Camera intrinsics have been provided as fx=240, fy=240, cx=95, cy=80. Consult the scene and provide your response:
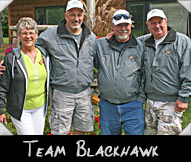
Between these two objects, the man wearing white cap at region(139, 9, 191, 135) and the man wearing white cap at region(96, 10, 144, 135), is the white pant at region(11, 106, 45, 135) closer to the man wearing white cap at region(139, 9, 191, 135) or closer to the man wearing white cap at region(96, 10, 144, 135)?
the man wearing white cap at region(96, 10, 144, 135)

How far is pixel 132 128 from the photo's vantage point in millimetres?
3178

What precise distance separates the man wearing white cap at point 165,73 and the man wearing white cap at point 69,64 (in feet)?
2.60

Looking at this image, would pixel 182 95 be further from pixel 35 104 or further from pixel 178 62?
pixel 35 104

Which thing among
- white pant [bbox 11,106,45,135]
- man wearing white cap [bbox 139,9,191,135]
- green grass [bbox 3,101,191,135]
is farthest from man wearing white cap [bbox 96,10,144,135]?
green grass [bbox 3,101,191,135]

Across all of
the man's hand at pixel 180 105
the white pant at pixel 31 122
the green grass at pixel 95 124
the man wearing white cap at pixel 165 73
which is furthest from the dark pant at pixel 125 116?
the green grass at pixel 95 124

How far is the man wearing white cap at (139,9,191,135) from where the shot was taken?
287 centimetres

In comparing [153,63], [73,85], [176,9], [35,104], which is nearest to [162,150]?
[153,63]

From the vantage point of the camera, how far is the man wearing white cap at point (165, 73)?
2.87 m

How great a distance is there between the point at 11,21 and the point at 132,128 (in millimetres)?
8986

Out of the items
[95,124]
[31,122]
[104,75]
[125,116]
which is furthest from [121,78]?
[95,124]

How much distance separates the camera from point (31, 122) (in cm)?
301

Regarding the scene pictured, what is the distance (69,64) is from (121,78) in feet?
2.26

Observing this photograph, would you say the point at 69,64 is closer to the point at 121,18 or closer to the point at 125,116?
the point at 121,18

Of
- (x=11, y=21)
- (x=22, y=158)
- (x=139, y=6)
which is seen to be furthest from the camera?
(x=11, y=21)
